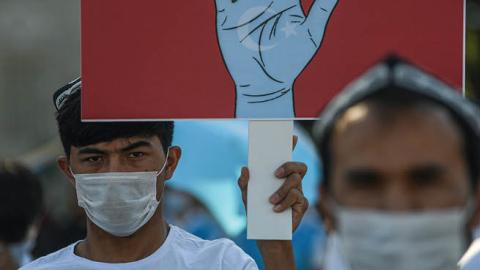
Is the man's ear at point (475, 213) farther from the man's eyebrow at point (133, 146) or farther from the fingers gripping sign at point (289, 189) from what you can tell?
the man's eyebrow at point (133, 146)

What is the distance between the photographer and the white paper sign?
4262 millimetres

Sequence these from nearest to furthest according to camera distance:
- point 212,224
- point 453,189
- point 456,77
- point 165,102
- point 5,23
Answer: point 453,189, point 456,77, point 165,102, point 212,224, point 5,23

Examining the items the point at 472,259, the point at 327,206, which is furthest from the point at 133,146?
the point at 327,206

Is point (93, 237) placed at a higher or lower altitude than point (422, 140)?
lower

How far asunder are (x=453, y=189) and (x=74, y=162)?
212 cm

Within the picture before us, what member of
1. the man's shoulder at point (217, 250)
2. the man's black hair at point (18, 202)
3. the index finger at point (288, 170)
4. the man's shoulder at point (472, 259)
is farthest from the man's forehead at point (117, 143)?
the man's black hair at point (18, 202)

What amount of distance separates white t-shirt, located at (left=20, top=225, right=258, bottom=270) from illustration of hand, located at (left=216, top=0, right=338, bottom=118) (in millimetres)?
509

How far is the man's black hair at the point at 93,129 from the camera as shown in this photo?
15.2 feet

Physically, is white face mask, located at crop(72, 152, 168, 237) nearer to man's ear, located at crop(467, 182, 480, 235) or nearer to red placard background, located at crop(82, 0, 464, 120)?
red placard background, located at crop(82, 0, 464, 120)

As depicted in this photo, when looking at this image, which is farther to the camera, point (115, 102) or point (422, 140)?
point (115, 102)

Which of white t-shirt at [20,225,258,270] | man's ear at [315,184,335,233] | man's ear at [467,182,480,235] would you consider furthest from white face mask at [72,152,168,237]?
man's ear at [467,182,480,235]

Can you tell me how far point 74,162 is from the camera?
15.5ft

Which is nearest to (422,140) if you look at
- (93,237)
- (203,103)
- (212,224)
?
(203,103)

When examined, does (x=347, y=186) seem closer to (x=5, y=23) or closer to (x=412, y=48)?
(x=412, y=48)
